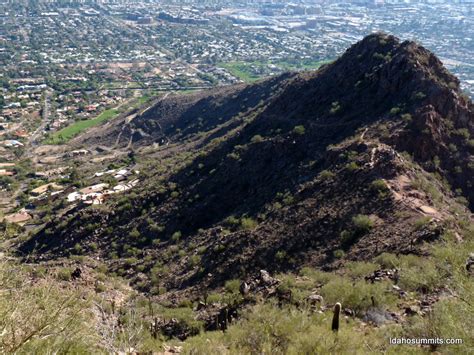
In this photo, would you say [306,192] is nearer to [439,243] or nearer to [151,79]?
[439,243]

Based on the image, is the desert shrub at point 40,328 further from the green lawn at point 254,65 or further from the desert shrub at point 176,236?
the green lawn at point 254,65

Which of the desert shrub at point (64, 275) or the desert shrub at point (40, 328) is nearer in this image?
the desert shrub at point (40, 328)

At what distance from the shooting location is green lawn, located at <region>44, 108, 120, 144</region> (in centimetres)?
7285

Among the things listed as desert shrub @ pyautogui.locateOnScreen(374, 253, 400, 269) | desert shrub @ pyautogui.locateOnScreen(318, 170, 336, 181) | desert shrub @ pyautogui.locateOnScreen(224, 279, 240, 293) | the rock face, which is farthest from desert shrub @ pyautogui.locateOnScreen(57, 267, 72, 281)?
desert shrub @ pyautogui.locateOnScreen(374, 253, 400, 269)

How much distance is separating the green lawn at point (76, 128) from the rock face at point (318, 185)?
43940 mm

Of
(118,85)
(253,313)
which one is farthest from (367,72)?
(118,85)

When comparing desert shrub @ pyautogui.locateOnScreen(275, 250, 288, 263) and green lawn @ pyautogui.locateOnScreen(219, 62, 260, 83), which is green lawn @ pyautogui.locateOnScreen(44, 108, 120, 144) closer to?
green lawn @ pyautogui.locateOnScreen(219, 62, 260, 83)

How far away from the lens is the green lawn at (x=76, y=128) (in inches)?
2868

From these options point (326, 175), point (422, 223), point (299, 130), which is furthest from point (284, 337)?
point (299, 130)

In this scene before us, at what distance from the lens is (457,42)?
5192 inches

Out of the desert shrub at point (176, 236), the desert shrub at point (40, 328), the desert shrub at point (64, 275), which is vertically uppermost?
the desert shrub at point (40, 328)

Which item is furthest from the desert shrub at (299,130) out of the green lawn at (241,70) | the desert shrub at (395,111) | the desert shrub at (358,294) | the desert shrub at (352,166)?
the green lawn at (241,70)

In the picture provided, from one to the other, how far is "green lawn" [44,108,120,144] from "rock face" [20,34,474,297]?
43940 mm

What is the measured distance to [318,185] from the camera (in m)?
A: 21.3
